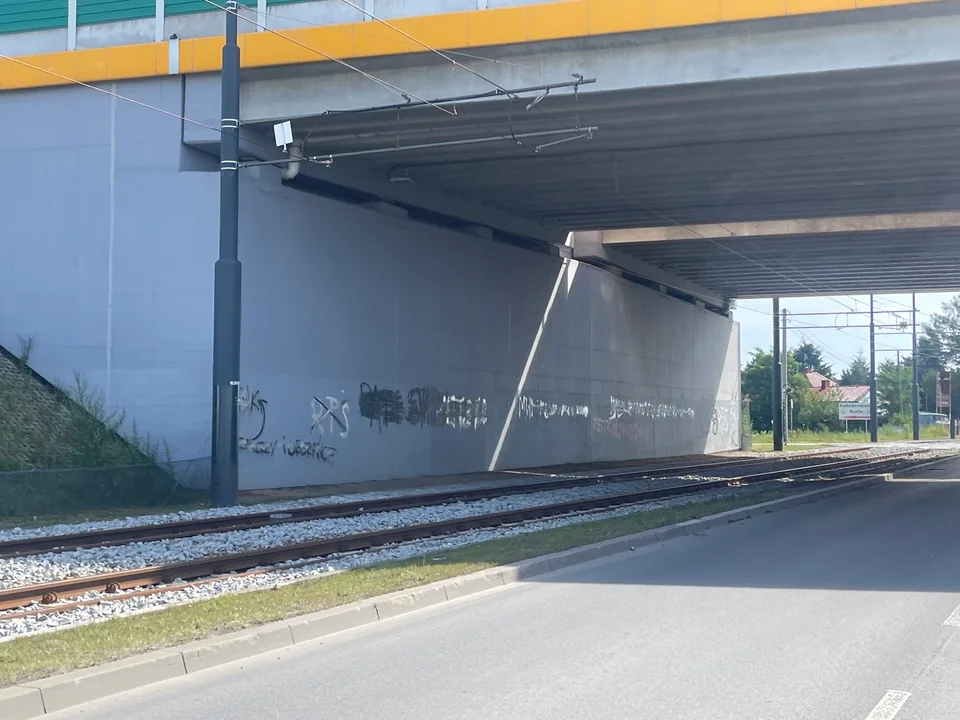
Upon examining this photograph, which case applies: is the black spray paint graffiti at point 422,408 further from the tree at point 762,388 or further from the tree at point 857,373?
the tree at point 857,373

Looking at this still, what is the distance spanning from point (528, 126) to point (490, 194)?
23.9 ft

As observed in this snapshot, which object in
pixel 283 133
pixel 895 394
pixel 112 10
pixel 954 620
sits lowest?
pixel 954 620

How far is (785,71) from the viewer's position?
18.3 meters

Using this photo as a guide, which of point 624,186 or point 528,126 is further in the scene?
point 624,186

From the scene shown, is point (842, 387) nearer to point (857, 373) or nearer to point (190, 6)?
point (857, 373)

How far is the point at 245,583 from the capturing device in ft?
35.2

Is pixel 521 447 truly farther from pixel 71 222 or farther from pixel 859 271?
pixel 859 271

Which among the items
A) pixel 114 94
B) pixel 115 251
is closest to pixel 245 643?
pixel 115 251

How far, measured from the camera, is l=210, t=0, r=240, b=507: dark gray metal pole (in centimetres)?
1859

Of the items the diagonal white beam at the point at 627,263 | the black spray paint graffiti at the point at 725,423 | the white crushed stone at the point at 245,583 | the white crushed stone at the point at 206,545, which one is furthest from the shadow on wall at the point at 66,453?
the black spray paint graffiti at the point at 725,423

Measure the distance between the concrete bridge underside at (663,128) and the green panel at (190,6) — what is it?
4.57 feet

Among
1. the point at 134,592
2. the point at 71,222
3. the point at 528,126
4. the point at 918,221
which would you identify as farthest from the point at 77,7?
the point at 918,221

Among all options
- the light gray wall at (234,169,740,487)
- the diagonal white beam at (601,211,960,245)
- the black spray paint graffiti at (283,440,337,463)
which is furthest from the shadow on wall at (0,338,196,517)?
the diagonal white beam at (601,211,960,245)

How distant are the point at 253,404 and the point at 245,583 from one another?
11613mm
